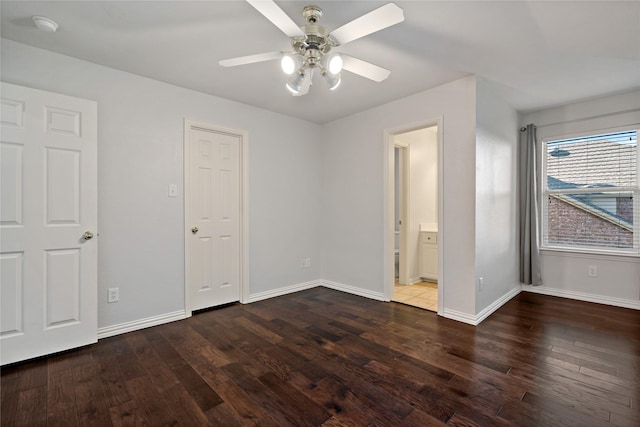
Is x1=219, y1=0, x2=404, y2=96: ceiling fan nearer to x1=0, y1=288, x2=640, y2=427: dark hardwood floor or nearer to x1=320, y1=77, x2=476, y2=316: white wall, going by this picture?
x1=320, y1=77, x2=476, y2=316: white wall

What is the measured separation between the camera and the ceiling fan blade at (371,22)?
1454mm

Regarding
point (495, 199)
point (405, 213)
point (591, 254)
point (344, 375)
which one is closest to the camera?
point (344, 375)

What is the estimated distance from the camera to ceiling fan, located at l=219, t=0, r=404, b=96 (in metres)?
1.51

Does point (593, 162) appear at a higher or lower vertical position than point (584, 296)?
higher

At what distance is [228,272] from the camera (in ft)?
11.7

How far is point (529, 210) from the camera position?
398cm

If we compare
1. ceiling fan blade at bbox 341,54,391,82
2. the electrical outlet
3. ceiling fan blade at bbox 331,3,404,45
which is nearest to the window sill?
ceiling fan blade at bbox 341,54,391,82

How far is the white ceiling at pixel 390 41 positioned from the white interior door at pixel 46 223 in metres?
0.59

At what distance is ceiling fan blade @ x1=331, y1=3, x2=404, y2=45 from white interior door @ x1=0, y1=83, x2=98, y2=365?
87.1 inches

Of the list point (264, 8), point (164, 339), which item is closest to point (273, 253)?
point (164, 339)

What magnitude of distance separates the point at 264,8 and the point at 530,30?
1937 millimetres

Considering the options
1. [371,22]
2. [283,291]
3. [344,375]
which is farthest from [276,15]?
[283,291]

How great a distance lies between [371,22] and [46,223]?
2762 mm

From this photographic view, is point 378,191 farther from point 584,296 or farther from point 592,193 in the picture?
point 584,296
